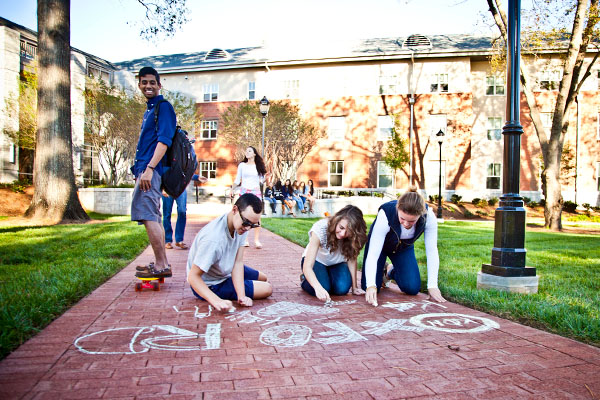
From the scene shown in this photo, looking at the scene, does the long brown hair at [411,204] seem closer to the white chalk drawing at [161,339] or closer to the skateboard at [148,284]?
the white chalk drawing at [161,339]

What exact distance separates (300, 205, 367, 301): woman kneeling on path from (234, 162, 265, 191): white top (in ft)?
11.7

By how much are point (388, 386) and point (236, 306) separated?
76.4 inches

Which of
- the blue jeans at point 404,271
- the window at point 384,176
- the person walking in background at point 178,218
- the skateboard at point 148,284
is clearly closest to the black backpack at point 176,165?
the skateboard at point 148,284

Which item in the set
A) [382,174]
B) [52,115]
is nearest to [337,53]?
[382,174]

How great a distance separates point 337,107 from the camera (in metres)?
28.6

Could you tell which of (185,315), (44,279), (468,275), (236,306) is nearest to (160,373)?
(185,315)

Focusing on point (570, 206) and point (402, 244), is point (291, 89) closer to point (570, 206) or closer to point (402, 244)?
point (570, 206)

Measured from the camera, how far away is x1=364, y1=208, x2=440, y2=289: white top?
414 centimetres

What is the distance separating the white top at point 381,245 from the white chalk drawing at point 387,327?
24.7 inches

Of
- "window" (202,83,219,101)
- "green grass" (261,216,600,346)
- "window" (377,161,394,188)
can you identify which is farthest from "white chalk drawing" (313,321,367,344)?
"window" (202,83,219,101)

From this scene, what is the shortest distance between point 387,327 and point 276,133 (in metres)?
22.7

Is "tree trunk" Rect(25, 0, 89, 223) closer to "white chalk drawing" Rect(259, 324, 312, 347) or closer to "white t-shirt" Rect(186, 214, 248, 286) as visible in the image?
"white t-shirt" Rect(186, 214, 248, 286)

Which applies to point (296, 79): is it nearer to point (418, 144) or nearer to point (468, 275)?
point (418, 144)

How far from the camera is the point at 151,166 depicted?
4.36 metres
